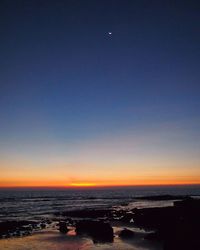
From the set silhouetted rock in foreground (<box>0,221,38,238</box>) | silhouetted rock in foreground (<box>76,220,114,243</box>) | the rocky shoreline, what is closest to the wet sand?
silhouetted rock in foreground (<box>76,220,114,243</box>)

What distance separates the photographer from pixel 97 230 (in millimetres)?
39000

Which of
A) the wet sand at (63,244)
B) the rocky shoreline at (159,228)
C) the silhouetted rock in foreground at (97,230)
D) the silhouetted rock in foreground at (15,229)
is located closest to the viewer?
the rocky shoreline at (159,228)

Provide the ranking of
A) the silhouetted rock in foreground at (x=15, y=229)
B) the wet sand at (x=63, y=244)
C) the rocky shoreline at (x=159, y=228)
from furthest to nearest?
the silhouetted rock in foreground at (x=15, y=229)
the wet sand at (x=63, y=244)
the rocky shoreline at (x=159, y=228)

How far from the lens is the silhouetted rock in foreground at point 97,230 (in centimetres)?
3538

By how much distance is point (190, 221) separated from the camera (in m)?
26.7

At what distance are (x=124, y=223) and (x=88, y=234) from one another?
11708 millimetres

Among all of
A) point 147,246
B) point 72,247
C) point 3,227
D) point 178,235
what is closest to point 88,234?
point 72,247

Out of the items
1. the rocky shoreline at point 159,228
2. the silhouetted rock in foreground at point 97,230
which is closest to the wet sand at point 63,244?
the silhouetted rock in foreground at point 97,230

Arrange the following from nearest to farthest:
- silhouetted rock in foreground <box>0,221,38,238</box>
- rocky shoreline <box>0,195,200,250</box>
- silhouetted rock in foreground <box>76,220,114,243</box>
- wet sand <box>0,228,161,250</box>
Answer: rocky shoreline <box>0,195,200,250</box>
wet sand <box>0,228,161,250</box>
silhouetted rock in foreground <box>76,220,114,243</box>
silhouetted rock in foreground <box>0,221,38,238</box>

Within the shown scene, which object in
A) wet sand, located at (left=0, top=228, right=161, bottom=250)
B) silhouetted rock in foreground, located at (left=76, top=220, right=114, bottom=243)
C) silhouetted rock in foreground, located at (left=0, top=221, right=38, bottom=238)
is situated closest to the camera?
wet sand, located at (left=0, top=228, right=161, bottom=250)

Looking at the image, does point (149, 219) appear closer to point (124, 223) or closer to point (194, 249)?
point (124, 223)

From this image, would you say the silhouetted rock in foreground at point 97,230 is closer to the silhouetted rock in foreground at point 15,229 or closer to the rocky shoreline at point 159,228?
the rocky shoreline at point 159,228

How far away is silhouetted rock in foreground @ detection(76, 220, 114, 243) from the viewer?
35375 mm

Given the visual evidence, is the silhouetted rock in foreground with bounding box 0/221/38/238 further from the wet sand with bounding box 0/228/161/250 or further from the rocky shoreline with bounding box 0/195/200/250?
the wet sand with bounding box 0/228/161/250
